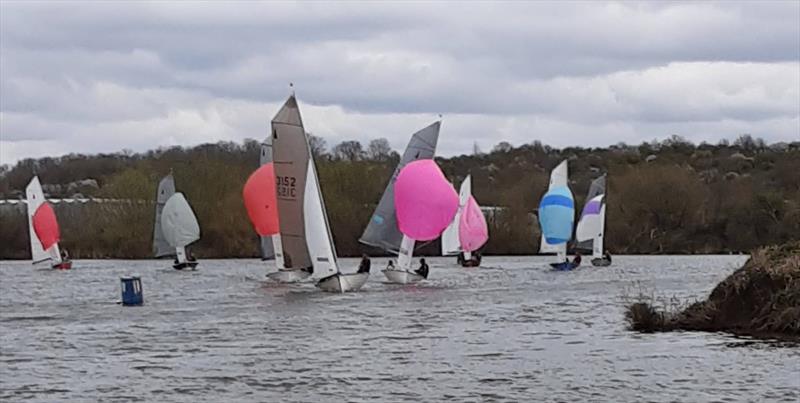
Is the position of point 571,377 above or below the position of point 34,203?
below

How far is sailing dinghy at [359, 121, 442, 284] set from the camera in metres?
49.9

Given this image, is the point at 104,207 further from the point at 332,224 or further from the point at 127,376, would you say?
the point at 127,376

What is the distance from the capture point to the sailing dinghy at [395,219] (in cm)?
4991

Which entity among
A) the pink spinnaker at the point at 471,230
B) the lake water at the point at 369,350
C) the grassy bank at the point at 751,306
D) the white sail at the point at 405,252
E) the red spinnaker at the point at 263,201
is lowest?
the lake water at the point at 369,350

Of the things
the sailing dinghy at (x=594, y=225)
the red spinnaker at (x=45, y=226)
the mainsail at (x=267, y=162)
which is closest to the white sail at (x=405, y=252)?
the mainsail at (x=267, y=162)

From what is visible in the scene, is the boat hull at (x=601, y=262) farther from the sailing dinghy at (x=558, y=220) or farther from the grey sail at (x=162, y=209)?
the grey sail at (x=162, y=209)

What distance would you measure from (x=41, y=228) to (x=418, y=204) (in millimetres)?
28643

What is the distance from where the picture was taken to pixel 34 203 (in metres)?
72.6

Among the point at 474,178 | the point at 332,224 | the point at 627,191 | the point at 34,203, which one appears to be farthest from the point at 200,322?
the point at 474,178

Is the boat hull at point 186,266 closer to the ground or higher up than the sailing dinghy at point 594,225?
closer to the ground

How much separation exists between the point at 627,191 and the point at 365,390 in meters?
78.0

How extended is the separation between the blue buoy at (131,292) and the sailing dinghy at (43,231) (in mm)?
30419

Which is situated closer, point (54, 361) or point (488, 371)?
point (488, 371)

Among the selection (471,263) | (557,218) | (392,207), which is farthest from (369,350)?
(557,218)
